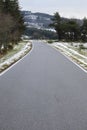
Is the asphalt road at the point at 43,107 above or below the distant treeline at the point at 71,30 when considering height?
above

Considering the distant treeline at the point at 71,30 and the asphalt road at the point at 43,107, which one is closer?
the asphalt road at the point at 43,107

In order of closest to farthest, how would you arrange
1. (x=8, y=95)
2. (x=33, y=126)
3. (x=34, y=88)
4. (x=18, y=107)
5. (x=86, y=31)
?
(x=33, y=126), (x=18, y=107), (x=8, y=95), (x=34, y=88), (x=86, y=31)

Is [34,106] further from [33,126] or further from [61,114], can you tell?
[33,126]

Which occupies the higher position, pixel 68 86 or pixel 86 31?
pixel 68 86

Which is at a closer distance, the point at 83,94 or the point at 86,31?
the point at 83,94

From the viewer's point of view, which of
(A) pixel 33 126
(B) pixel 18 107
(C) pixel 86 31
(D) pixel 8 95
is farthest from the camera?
(C) pixel 86 31

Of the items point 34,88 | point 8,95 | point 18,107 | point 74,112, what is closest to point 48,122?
point 74,112

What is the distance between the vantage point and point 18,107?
11031 mm

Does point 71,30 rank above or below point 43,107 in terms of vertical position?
below

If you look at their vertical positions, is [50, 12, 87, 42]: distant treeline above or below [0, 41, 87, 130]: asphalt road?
below

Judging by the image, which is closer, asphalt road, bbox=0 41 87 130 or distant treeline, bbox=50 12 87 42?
asphalt road, bbox=0 41 87 130

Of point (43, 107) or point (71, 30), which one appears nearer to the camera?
point (43, 107)

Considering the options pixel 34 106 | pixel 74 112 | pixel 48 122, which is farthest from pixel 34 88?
pixel 48 122

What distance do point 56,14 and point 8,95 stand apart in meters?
164
